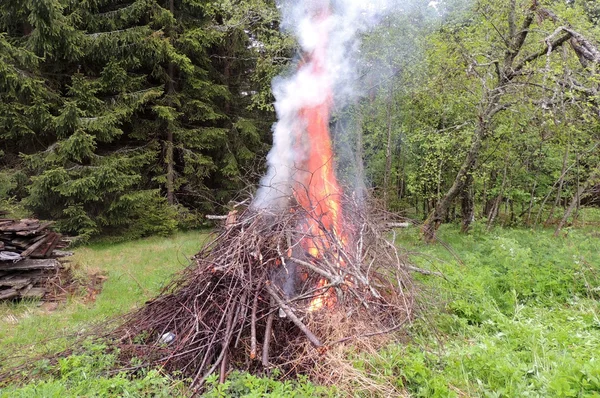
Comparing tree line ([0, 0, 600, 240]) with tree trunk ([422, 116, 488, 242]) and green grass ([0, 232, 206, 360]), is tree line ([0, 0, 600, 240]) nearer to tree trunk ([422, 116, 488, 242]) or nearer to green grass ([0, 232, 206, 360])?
tree trunk ([422, 116, 488, 242])

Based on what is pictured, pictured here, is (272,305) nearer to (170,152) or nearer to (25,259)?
(25,259)

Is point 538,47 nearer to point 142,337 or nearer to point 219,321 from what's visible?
point 219,321

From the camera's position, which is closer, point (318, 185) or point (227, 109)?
point (318, 185)

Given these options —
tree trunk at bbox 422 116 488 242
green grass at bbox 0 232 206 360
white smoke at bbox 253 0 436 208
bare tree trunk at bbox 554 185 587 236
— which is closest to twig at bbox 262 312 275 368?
white smoke at bbox 253 0 436 208

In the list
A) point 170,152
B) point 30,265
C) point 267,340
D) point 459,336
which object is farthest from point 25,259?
point 459,336

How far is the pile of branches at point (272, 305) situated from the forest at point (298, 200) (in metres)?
0.03

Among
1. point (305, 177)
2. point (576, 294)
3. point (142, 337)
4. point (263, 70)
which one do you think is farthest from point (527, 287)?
point (263, 70)

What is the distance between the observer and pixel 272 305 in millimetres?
4062

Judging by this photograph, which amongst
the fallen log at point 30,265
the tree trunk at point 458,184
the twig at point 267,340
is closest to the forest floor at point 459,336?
the twig at point 267,340

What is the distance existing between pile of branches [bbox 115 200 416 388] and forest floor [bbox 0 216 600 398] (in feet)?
0.89

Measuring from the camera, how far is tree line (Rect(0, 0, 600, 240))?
→ 8.83 metres

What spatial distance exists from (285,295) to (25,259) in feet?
17.2

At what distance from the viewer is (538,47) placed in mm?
8562

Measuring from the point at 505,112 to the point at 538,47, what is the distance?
1576 millimetres
